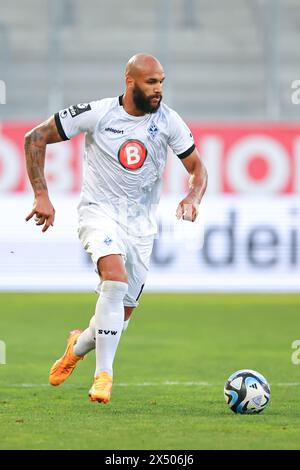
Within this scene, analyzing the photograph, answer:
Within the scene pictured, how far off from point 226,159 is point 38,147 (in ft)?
36.2

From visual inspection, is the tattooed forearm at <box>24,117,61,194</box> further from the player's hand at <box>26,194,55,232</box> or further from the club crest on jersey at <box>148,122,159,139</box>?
the club crest on jersey at <box>148,122,159,139</box>

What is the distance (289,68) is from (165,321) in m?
7.36

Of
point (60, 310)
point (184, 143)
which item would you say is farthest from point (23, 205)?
point (184, 143)

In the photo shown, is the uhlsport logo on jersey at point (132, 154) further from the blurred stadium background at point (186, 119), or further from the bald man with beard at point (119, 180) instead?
the blurred stadium background at point (186, 119)

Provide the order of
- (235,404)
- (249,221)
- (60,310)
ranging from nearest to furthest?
(235,404) → (60,310) → (249,221)

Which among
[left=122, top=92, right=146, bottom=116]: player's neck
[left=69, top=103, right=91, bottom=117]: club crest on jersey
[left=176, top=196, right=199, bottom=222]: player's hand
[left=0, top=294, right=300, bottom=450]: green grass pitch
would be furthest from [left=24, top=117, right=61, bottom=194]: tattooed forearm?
[left=0, top=294, right=300, bottom=450]: green grass pitch

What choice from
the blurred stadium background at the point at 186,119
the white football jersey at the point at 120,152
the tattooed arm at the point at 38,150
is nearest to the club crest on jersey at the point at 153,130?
the white football jersey at the point at 120,152

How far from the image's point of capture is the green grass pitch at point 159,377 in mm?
6379

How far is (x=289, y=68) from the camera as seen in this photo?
20.6 m

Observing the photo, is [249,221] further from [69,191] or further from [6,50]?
[6,50]

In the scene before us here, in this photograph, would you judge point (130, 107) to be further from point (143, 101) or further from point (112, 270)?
point (112, 270)

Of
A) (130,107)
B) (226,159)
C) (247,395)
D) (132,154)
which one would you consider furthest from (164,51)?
(247,395)

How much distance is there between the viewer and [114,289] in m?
7.60

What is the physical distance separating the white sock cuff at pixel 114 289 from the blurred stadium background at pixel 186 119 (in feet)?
33.2
